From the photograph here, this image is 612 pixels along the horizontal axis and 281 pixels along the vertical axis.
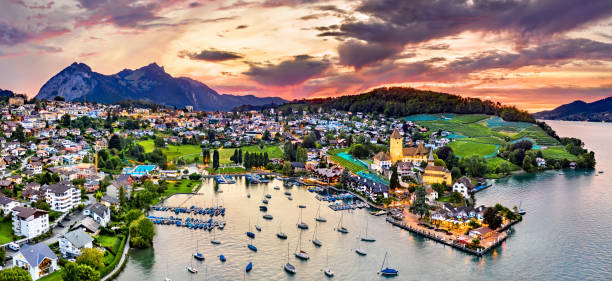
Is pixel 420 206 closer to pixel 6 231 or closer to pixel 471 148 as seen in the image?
pixel 6 231

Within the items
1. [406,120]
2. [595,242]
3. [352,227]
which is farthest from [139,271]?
[406,120]

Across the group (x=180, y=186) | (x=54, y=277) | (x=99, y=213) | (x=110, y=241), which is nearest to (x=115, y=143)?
(x=180, y=186)

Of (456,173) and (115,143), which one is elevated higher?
(115,143)

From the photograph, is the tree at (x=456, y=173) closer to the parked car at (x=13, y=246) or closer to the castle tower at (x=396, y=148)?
the castle tower at (x=396, y=148)

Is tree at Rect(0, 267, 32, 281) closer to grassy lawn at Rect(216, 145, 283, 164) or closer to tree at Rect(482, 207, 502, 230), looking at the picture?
tree at Rect(482, 207, 502, 230)

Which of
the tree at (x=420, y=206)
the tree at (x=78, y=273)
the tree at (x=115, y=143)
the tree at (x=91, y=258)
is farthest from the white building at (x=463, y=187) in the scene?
the tree at (x=115, y=143)

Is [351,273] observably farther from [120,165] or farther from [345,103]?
[345,103]

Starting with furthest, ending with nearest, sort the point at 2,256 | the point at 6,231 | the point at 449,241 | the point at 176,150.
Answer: the point at 176,150, the point at 449,241, the point at 6,231, the point at 2,256
